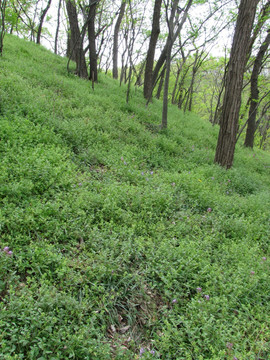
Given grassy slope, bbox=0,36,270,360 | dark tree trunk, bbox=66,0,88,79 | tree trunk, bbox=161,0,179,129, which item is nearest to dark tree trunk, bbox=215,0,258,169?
grassy slope, bbox=0,36,270,360

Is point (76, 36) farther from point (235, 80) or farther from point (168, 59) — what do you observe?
point (235, 80)

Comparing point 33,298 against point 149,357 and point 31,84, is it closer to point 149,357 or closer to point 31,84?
point 149,357

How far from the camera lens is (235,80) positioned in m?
6.50

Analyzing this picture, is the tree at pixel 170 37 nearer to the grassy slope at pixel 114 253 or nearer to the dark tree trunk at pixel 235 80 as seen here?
the dark tree trunk at pixel 235 80

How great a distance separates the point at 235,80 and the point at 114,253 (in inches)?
238

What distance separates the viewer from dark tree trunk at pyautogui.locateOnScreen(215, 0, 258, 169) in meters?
6.21

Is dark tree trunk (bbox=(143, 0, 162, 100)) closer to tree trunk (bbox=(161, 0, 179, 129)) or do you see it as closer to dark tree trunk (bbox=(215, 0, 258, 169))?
tree trunk (bbox=(161, 0, 179, 129))

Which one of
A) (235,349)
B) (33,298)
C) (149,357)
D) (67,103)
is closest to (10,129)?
(67,103)

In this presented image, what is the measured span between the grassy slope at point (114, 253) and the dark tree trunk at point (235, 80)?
5.35ft

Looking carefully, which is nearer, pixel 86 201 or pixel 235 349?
pixel 235 349

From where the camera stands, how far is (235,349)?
6.92 ft

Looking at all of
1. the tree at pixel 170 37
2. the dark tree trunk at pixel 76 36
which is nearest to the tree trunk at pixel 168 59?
the tree at pixel 170 37

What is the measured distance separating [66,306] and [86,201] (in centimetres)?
164

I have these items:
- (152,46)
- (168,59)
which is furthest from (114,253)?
(152,46)
